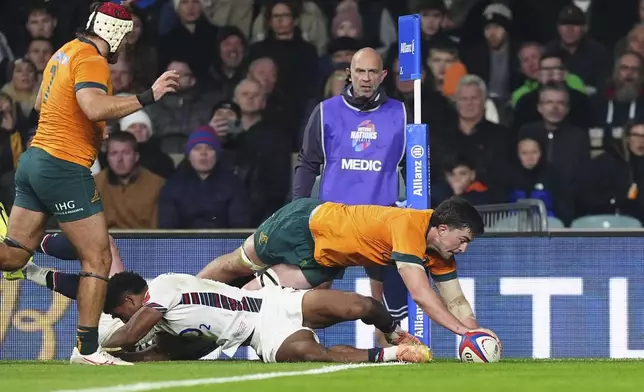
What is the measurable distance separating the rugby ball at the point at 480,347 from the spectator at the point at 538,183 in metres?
4.37

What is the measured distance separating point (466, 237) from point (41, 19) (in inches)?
291

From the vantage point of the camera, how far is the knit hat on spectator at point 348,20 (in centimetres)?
1516

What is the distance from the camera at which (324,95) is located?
47.1 feet

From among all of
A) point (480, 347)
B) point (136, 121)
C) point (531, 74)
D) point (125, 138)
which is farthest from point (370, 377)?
point (531, 74)

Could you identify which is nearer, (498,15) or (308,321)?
(308,321)

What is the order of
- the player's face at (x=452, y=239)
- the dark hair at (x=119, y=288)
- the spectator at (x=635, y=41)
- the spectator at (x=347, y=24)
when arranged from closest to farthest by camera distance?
the player's face at (x=452, y=239)
the dark hair at (x=119, y=288)
the spectator at (x=635, y=41)
the spectator at (x=347, y=24)

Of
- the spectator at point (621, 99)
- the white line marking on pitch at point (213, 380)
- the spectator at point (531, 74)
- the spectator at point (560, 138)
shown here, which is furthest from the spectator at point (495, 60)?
the white line marking on pitch at point (213, 380)

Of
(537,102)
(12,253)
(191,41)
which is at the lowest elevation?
(12,253)

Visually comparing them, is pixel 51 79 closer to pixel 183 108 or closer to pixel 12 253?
pixel 12 253

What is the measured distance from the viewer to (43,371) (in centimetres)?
841

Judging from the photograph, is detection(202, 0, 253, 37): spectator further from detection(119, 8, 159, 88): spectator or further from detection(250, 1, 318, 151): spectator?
detection(119, 8, 159, 88): spectator

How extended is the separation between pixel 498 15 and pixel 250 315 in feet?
21.0

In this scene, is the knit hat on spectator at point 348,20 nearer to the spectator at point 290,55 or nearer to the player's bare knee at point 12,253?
the spectator at point 290,55

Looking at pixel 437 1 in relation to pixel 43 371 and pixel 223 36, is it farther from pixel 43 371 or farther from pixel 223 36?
pixel 43 371
